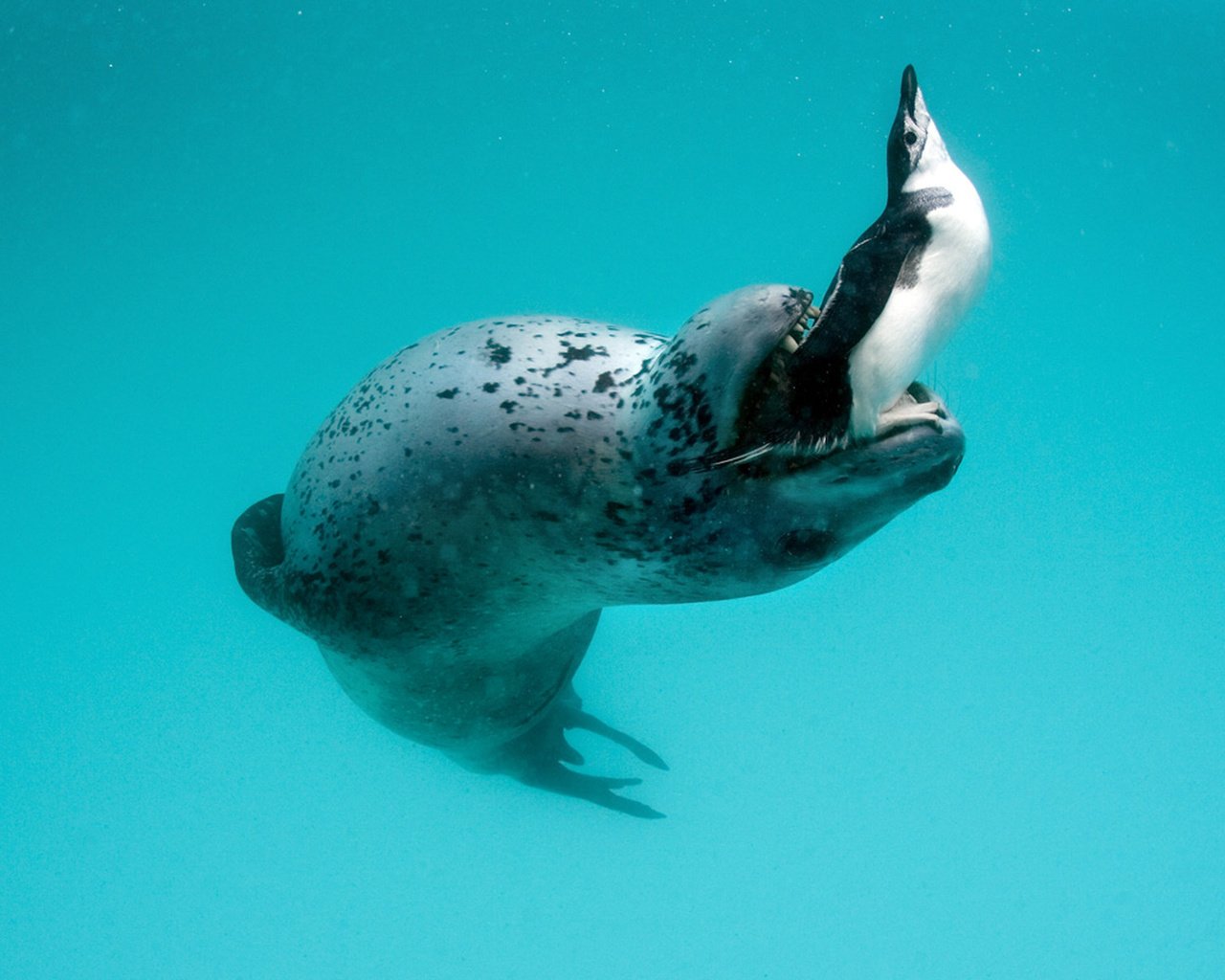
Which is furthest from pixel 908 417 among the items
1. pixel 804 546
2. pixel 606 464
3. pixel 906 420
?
pixel 606 464

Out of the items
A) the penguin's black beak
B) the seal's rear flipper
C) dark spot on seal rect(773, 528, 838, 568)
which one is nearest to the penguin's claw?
dark spot on seal rect(773, 528, 838, 568)

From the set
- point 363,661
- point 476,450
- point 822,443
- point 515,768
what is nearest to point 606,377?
point 476,450

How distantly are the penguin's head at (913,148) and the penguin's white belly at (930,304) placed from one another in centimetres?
8

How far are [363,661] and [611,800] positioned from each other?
2.56 metres

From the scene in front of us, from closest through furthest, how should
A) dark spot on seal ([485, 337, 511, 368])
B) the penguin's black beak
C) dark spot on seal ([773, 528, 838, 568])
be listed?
the penguin's black beak → dark spot on seal ([773, 528, 838, 568]) → dark spot on seal ([485, 337, 511, 368])

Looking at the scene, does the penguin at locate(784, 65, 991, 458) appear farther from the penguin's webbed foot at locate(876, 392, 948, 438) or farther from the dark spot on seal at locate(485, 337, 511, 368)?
the dark spot on seal at locate(485, 337, 511, 368)

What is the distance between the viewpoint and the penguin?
1758 millimetres

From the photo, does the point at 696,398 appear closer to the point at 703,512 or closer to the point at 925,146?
the point at 703,512

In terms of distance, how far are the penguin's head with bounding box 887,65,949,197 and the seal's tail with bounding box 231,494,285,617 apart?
217 centimetres

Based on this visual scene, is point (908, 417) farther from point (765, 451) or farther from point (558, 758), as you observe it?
point (558, 758)

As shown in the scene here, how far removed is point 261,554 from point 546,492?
139 centimetres

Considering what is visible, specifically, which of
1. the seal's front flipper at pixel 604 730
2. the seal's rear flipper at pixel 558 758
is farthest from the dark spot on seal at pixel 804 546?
the seal's front flipper at pixel 604 730

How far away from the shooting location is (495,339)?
2811 millimetres

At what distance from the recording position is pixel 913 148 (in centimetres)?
185
